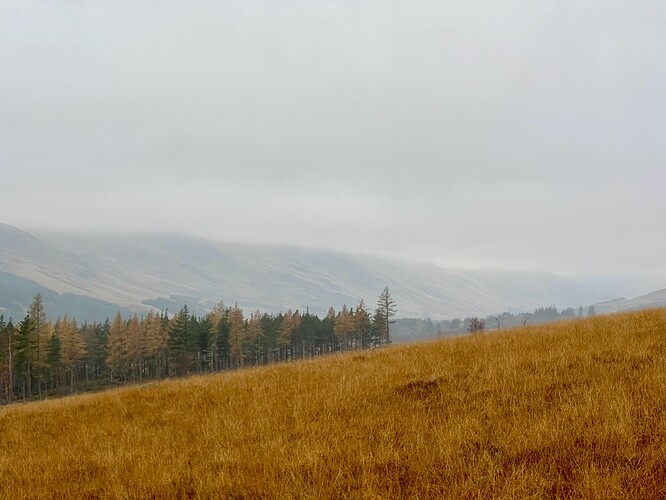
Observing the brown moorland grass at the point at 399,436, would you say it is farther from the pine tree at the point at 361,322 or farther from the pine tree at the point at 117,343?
the pine tree at the point at 361,322

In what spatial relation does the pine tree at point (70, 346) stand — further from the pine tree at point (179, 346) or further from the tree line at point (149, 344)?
the pine tree at point (179, 346)

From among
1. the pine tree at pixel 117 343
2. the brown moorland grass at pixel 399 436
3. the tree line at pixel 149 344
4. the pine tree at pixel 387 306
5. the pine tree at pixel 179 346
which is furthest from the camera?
the pine tree at pixel 387 306

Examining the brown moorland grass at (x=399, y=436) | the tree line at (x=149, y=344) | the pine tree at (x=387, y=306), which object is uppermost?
the brown moorland grass at (x=399, y=436)

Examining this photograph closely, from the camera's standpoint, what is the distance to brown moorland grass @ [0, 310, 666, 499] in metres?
4.37

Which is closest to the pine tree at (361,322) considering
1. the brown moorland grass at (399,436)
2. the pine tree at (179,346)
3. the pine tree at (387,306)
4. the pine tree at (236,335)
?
the pine tree at (387,306)

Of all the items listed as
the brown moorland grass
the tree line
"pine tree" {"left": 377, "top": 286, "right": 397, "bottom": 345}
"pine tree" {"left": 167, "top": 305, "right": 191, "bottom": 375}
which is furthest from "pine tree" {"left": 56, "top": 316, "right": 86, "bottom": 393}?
the brown moorland grass

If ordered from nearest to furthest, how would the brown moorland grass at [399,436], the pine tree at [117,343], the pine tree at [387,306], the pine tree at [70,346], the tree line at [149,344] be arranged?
1. the brown moorland grass at [399,436]
2. the tree line at [149,344]
3. the pine tree at [70,346]
4. the pine tree at [117,343]
5. the pine tree at [387,306]

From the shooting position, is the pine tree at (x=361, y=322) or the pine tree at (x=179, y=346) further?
the pine tree at (x=361, y=322)

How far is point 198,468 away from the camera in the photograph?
5348mm

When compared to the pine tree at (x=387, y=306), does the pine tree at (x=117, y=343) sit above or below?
below

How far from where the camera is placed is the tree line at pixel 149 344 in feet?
240

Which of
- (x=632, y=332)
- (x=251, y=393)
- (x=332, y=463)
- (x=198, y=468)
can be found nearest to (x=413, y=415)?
(x=332, y=463)

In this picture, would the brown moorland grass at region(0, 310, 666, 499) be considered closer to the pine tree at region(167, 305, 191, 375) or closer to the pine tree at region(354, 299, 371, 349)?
the pine tree at region(167, 305, 191, 375)

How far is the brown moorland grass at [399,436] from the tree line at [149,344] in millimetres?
58858
